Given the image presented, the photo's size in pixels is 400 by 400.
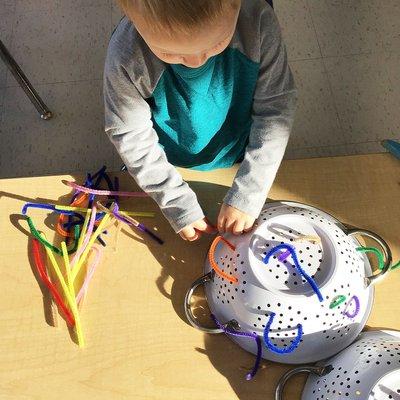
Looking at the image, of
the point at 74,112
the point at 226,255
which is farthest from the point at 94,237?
the point at 74,112

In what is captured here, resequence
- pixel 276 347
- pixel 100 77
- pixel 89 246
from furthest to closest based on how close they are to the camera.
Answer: pixel 100 77
pixel 89 246
pixel 276 347

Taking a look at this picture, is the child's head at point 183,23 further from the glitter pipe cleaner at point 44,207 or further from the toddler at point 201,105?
the glitter pipe cleaner at point 44,207

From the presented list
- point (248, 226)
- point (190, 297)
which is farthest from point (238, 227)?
point (190, 297)

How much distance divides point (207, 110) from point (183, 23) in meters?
0.25

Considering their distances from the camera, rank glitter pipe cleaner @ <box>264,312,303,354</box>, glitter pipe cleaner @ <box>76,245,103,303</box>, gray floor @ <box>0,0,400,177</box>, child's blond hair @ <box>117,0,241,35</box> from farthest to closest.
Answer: gray floor @ <box>0,0,400,177</box> → glitter pipe cleaner @ <box>76,245,103,303</box> → glitter pipe cleaner @ <box>264,312,303,354</box> → child's blond hair @ <box>117,0,241,35</box>

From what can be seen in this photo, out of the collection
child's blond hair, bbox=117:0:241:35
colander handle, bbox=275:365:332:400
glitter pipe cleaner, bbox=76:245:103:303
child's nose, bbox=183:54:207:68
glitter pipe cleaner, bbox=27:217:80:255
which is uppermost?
child's blond hair, bbox=117:0:241:35

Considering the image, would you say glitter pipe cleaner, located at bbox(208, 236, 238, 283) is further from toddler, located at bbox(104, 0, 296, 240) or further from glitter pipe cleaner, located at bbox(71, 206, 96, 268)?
glitter pipe cleaner, located at bbox(71, 206, 96, 268)

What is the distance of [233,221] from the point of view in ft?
2.02

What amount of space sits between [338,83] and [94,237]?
0.89 m

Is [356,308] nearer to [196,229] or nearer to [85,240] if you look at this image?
[196,229]

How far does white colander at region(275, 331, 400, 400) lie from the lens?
460 mm

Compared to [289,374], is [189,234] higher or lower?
higher

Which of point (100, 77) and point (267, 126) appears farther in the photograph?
point (100, 77)

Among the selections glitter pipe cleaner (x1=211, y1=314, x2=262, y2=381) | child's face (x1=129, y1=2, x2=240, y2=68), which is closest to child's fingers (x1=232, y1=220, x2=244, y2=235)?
glitter pipe cleaner (x1=211, y1=314, x2=262, y2=381)
